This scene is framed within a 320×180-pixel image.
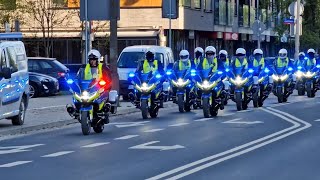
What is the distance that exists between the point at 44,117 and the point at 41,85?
32.5 feet

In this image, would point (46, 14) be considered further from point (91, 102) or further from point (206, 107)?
point (91, 102)

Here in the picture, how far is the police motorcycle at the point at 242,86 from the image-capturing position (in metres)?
24.8

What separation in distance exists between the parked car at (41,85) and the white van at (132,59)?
2.65 m

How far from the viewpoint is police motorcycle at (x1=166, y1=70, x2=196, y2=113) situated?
2383 cm

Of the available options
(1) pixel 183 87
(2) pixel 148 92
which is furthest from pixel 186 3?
(2) pixel 148 92

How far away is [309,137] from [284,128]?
2.01 m

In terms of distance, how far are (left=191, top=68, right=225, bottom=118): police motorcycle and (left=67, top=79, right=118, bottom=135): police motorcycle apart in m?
4.69

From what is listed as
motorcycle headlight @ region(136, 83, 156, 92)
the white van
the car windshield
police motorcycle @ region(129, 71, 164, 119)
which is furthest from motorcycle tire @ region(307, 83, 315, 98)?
motorcycle headlight @ region(136, 83, 156, 92)

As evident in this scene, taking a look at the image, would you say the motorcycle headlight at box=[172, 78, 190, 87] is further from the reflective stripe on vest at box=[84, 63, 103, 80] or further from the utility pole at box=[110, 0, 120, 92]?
the reflective stripe on vest at box=[84, 63, 103, 80]

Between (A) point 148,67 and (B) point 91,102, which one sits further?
(A) point 148,67

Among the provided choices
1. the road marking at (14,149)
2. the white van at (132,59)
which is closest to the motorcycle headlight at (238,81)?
the white van at (132,59)

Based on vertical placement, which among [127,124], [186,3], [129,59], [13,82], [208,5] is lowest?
[127,124]

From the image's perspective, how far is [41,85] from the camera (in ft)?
102

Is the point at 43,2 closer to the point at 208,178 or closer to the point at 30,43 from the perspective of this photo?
the point at 30,43
